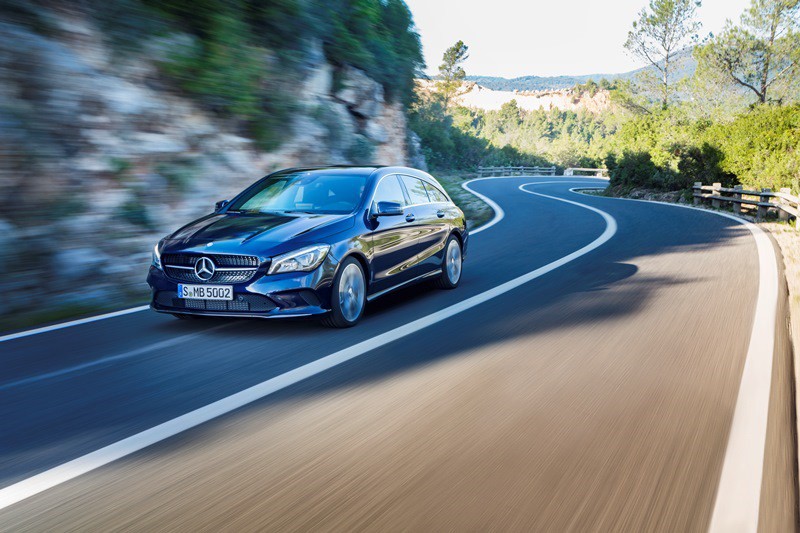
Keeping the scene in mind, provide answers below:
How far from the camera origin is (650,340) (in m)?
7.05

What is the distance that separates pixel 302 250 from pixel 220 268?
0.74 m

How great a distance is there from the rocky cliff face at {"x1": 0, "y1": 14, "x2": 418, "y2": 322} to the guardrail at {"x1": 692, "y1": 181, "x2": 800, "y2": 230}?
43.1 ft

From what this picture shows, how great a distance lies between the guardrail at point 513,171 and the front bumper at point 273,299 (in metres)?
78.2

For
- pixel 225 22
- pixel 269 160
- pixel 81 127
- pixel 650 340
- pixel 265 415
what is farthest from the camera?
pixel 269 160

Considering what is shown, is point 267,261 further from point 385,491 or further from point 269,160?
point 269,160

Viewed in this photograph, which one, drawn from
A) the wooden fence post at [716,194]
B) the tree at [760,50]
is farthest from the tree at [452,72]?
the wooden fence post at [716,194]

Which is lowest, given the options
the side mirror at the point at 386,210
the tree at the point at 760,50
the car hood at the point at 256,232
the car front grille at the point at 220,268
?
the car front grille at the point at 220,268

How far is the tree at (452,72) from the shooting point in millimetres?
100375

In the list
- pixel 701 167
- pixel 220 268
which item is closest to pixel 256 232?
pixel 220 268

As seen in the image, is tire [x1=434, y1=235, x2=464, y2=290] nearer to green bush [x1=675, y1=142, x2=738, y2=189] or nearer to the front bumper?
the front bumper

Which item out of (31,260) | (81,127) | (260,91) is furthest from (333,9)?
(31,260)

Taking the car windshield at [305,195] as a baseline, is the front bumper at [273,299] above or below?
below

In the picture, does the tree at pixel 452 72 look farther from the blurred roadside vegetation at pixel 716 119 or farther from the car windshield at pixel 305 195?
the car windshield at pixel 305 195

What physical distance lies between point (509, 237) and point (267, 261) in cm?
1030
